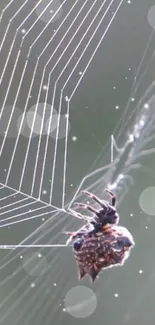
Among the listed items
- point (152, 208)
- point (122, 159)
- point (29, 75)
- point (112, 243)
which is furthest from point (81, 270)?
point (152, 208)

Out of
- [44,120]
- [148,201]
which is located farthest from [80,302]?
[44,120]

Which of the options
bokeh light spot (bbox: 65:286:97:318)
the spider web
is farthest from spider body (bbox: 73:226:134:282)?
bokeh light spot (bbox: 65:286:97:318)

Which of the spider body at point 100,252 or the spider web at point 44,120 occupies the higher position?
the spider body at point 100,252

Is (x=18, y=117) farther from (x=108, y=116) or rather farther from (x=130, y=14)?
(x=130, y=14)

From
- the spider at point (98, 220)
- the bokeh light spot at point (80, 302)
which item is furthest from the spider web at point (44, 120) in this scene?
the spider at point (98, 220)

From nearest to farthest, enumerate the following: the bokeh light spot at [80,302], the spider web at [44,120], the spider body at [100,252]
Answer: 1. the spider body at [100,252]
2. the spider web at [44,120]
3. the bokeh light spot at [80,302]

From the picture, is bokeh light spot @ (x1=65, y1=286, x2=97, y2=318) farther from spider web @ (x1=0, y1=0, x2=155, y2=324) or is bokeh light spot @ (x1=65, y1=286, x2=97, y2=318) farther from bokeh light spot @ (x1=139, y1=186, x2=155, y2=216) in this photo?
bokeh light spot @ (x1=139, y1=186, x2=155, y2=216)

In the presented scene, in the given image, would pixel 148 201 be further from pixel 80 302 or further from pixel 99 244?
pixel 99 244

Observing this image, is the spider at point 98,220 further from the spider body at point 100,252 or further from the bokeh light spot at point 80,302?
the bokeh light spot at point 80,302
